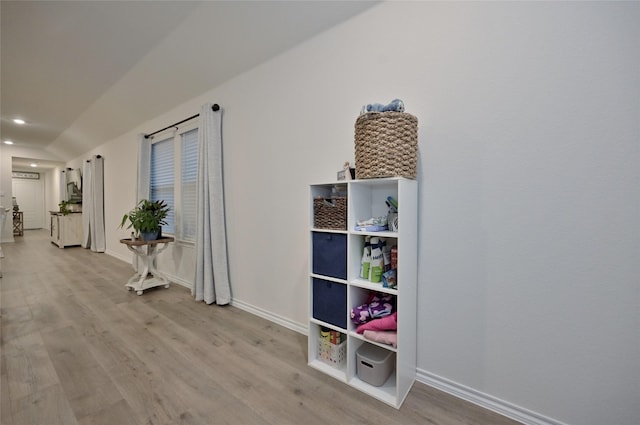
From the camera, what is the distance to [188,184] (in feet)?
10.5

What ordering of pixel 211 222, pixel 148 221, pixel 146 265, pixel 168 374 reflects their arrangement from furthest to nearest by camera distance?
pixel 146 265 < pixel 148 221 < pixel 211 222 < pixel 168 374

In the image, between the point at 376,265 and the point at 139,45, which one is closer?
the point at 376,265

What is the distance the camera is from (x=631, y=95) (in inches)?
38.6

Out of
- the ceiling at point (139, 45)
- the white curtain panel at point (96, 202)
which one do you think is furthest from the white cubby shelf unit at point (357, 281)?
the white curtain panel at point (96, 202)

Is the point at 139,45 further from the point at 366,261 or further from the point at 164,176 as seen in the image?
the point at 366,261

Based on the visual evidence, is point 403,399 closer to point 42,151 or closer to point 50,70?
point 50,70

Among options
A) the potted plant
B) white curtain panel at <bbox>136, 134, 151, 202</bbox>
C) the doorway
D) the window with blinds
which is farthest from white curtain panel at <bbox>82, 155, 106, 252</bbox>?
the doorway

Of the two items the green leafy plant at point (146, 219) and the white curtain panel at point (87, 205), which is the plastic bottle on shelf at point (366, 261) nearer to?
the green leafy plant at point (146, 219)

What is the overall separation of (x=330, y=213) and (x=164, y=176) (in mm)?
3106

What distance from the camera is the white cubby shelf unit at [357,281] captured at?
1.30 metres

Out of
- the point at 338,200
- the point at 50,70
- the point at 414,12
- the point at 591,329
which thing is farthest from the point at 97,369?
the point at 50,70

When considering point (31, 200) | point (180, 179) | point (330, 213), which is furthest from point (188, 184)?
point (31, 200)

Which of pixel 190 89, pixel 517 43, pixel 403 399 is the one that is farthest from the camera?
pixel 190 89

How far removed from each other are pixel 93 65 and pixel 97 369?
284 centimetres
